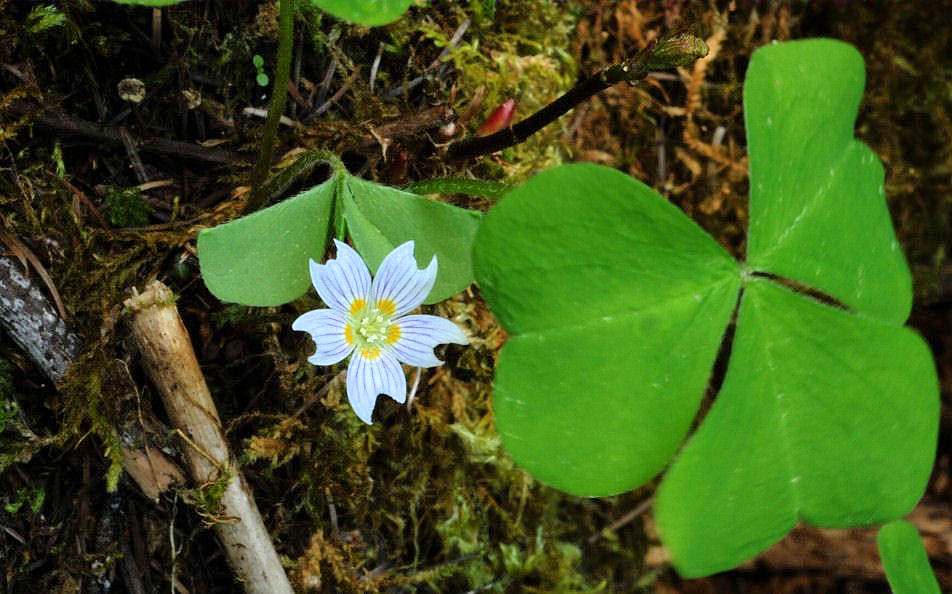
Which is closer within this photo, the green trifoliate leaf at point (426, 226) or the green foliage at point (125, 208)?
the green trifoliate leaf at point (426, 226)

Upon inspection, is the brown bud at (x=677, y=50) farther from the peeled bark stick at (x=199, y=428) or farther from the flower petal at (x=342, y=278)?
the peeled bark stick at (x=199, y=428)

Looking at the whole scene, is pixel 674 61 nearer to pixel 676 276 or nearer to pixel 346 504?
pixel 676 276

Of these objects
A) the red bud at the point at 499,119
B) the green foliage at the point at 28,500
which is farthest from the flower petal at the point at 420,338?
the green foliage at the point at 28,500

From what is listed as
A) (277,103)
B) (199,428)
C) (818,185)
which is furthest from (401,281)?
(818,185)

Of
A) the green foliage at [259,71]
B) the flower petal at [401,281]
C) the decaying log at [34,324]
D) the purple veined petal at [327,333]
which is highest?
the green foliage at [259,71]

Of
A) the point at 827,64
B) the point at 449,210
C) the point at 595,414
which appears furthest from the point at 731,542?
the point at 827,64
